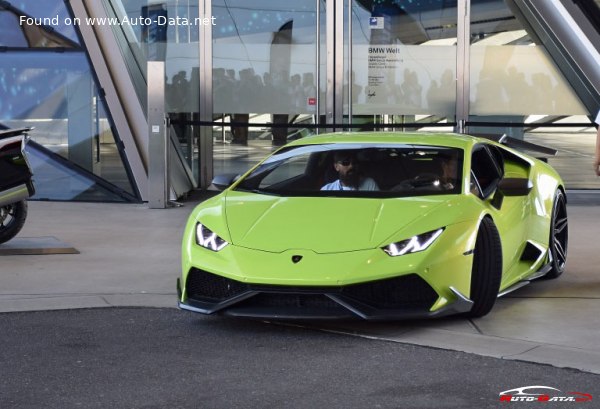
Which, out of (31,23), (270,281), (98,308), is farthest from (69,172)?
(270,281)

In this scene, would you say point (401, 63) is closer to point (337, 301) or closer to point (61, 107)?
point (61, 107)

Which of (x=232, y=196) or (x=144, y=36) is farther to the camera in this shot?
(x=144, y=36)

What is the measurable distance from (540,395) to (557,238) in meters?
4.09

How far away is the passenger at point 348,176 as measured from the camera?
8.16 meters

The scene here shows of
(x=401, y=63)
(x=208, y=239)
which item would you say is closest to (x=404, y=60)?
(x=401, y=63)

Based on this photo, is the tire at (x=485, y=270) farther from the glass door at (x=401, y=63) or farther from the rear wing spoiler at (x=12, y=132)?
the glass door at (x=401, y=63)

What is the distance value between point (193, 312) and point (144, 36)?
1050cm

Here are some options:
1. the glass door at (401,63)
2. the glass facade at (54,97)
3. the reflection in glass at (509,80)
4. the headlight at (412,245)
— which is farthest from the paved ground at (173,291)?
the glass door at (401,63)

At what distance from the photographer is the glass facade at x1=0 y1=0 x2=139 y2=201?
54.1ft

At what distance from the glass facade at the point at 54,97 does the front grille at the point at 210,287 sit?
914 centimetres

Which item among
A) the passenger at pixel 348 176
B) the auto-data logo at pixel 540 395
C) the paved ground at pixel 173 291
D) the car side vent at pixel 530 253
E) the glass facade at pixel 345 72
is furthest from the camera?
the glass facade at pixel 345 72

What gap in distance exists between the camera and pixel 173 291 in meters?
8.84

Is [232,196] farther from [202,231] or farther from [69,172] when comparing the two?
[69,172]

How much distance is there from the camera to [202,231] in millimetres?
7594
